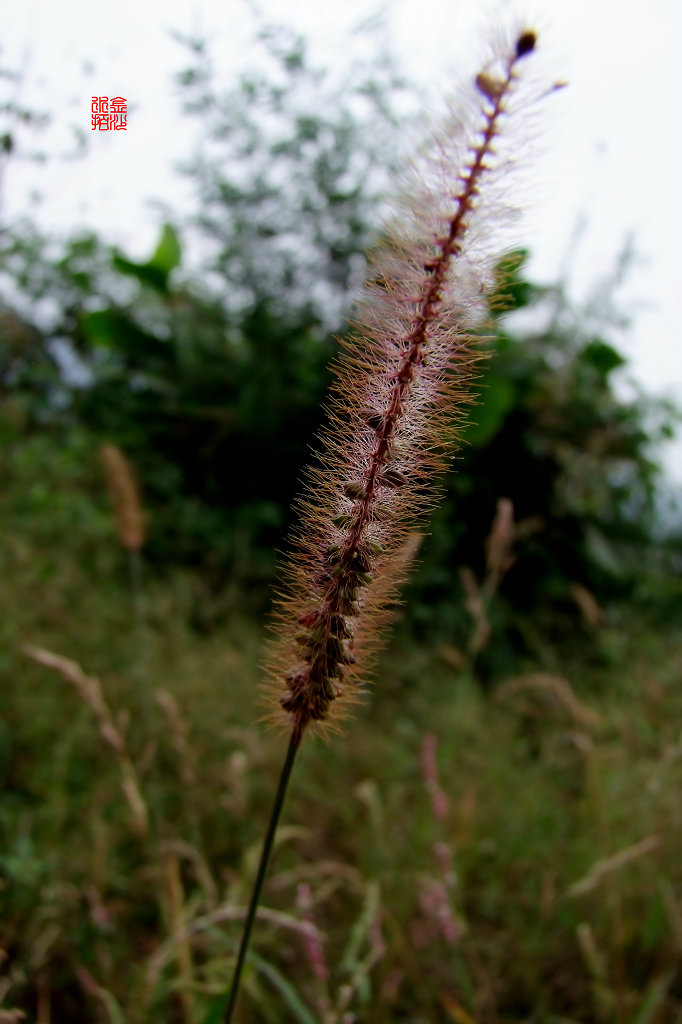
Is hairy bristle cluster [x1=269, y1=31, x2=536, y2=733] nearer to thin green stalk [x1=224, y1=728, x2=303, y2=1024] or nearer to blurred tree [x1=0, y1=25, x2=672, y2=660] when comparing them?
thin green stalk [x1=224, y1=728, x2=303, y2=1024]

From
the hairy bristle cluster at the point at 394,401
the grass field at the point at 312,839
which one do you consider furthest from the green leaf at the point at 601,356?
the hairy bristle cluster at the point at 394,401

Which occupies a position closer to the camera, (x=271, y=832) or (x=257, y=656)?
(x=271, y=832)

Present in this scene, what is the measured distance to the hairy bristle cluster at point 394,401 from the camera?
67cm

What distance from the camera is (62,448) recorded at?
454cm

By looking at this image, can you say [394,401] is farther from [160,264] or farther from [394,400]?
[160,264]

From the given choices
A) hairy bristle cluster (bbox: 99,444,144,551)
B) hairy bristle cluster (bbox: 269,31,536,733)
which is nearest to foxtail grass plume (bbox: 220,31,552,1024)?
hairy bristle cluster (bbox: 269,31,536,733)

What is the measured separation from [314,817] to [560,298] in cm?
316

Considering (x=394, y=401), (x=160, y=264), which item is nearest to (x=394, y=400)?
(x=394, y=401)

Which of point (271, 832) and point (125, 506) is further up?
point (125, 506)

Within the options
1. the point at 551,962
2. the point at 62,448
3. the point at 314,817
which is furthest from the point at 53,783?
the point at 62,448

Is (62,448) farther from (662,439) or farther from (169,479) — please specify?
(662,439)

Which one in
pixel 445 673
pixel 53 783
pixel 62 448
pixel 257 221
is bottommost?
pixel 53 783

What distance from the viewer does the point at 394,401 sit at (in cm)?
69

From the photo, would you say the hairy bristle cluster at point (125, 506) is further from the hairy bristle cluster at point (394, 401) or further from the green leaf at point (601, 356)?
the green leaf at point (601, 356)
